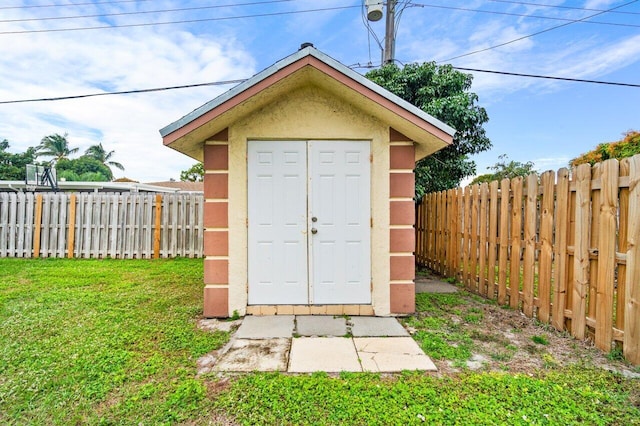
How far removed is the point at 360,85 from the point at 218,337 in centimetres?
366

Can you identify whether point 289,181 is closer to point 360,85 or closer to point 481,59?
point 360,85

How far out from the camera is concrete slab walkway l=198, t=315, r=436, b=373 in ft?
10.0

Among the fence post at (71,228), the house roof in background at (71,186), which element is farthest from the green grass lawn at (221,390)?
the house roof in background at (71,186)

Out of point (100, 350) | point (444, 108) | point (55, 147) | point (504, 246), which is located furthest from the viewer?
point (55, 147)

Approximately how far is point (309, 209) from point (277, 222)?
511 mm

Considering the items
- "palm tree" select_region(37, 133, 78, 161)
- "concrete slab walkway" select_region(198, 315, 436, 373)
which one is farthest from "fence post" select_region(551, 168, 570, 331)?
"palm tree" select_region(37, 133, 78, 161)

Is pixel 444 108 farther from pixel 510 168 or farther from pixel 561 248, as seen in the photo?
pixel 510 168

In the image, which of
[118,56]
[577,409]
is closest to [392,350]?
[577,409]

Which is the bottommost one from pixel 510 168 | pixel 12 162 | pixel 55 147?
pixel 510 168

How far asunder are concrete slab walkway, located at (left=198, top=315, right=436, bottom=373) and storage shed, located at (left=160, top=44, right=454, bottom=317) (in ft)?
1.09

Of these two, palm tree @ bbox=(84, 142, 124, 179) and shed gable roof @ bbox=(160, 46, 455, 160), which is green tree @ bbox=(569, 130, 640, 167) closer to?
shed gable roof @ bbox=(160, 46, 455, 160)

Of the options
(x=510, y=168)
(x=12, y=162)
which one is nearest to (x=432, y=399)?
(x=510, y=168)

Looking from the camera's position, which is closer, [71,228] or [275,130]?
[275,130]

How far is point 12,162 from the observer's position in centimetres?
2788
